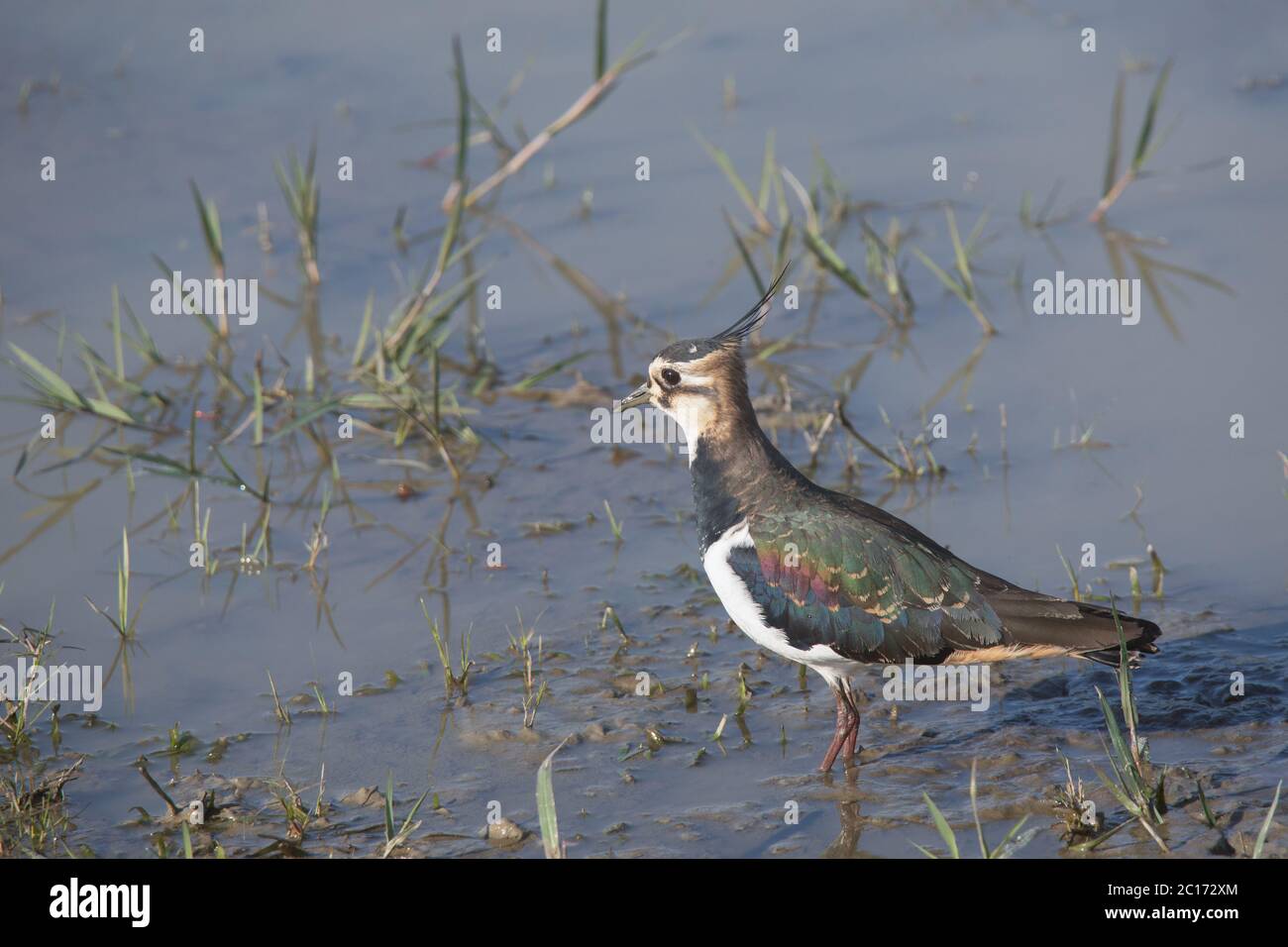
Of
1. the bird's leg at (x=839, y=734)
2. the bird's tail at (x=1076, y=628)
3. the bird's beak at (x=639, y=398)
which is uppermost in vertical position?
the bird's beak at (x=639, y=398)

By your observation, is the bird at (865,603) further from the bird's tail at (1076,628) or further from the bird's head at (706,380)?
the bird's head at (706,380)

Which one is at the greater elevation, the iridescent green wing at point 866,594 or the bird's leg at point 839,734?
the iridescent green wing at point 866,594

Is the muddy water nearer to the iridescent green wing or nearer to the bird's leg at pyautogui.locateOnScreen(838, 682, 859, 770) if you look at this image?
the bird's leg at pyautogui.locateOnScreen(838, 682, 859, 770)

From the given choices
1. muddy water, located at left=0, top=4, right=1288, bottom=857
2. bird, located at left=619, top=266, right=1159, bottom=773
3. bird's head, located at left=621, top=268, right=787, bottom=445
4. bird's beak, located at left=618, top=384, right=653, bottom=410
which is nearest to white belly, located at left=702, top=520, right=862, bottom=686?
bird, located at left=619, top=266, right=1159, bottom=773

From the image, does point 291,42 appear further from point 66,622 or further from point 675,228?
point 66,622

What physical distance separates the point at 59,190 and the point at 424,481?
4912mm

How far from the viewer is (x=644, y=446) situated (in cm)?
876

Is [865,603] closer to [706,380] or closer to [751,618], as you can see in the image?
[751,618]

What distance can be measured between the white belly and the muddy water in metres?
0.33

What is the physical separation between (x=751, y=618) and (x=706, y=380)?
1009 millimetres

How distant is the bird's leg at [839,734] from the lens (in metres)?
5.93

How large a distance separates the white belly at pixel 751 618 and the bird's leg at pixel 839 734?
0.10 m

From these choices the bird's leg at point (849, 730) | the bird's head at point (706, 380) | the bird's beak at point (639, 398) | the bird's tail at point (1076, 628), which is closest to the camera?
the bird's tail at point (1076, 628)

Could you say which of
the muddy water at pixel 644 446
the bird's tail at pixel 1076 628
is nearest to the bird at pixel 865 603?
the bird's tail at pixel 1076 628
